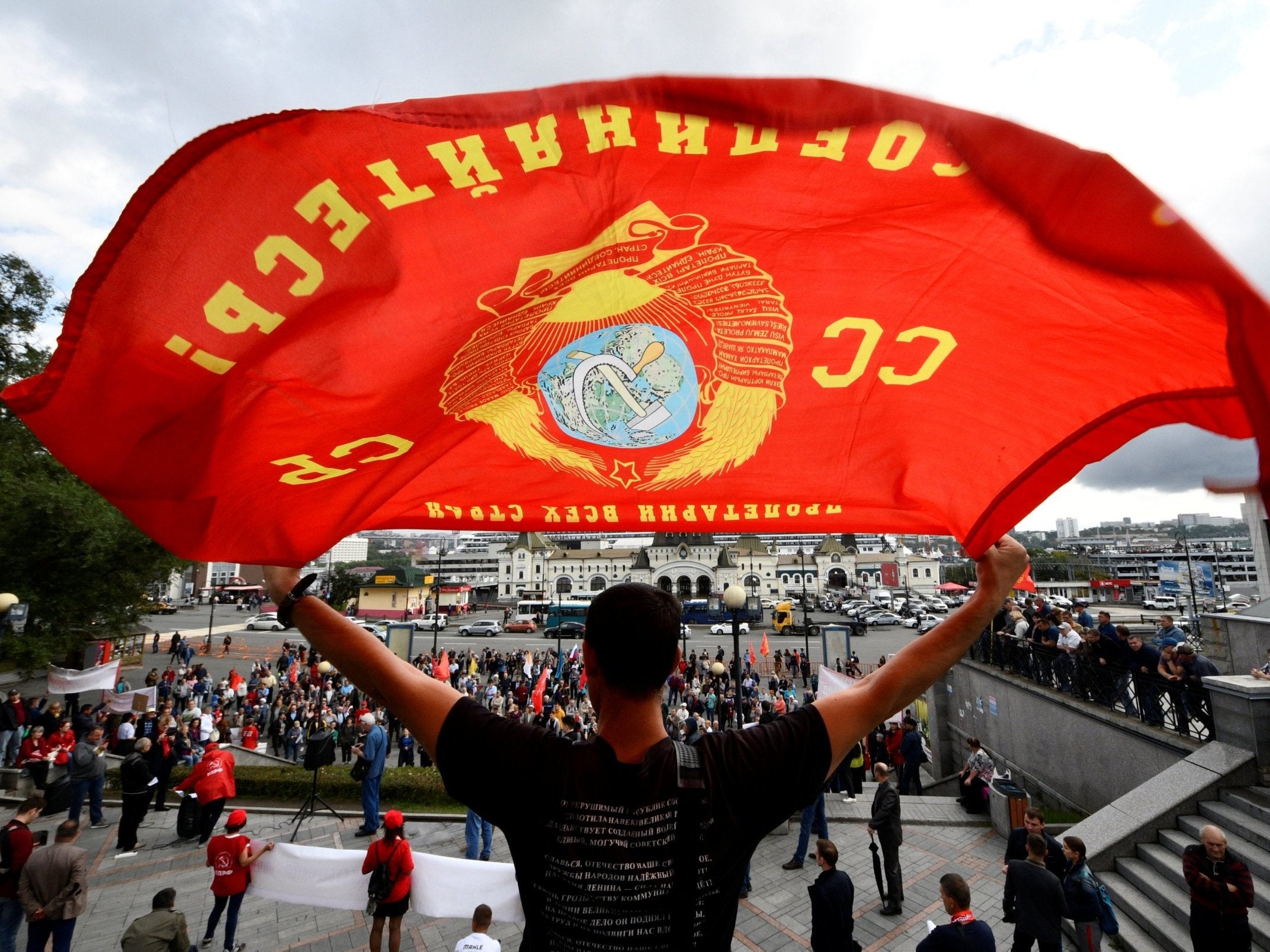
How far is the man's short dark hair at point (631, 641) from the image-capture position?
1.33 meters

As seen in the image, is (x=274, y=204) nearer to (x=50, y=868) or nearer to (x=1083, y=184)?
(x=1083, y=184)

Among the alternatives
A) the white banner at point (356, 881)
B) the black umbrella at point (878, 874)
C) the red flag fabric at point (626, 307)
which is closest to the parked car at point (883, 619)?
the black umbrella at point (878, 874)

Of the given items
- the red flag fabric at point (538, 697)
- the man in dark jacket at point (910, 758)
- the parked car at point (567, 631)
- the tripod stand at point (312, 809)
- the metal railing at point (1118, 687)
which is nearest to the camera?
the metal railing at point (1118, 687)

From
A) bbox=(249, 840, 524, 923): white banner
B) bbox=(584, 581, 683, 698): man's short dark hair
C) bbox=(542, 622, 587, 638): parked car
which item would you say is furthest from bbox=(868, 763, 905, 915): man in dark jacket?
bbox=(542, 622, 587, 638): parked car

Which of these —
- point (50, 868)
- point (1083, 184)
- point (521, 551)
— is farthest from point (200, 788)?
point (521, 551)

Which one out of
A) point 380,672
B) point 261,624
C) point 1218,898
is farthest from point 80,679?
point 261,624

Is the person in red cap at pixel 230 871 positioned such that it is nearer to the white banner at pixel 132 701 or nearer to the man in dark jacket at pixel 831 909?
the man in dark jacket at pixel 831 909

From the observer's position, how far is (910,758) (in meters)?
13.5

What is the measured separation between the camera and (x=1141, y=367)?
1723 mm

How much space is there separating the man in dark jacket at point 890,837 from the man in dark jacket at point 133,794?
36.7 ft

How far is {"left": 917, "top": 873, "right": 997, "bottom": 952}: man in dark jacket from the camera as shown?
4984mm

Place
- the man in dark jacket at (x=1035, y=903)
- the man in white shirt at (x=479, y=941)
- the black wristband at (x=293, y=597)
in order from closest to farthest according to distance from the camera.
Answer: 1. the black wristband at (x=293, y=597)
2. the man in white shirt at (x=479, y=941)
3. the man in dark jacket at (x=1035, y=903)

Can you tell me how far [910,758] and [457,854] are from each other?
9314 millimetres

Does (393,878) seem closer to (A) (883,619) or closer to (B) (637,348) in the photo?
(B) (637,348)
